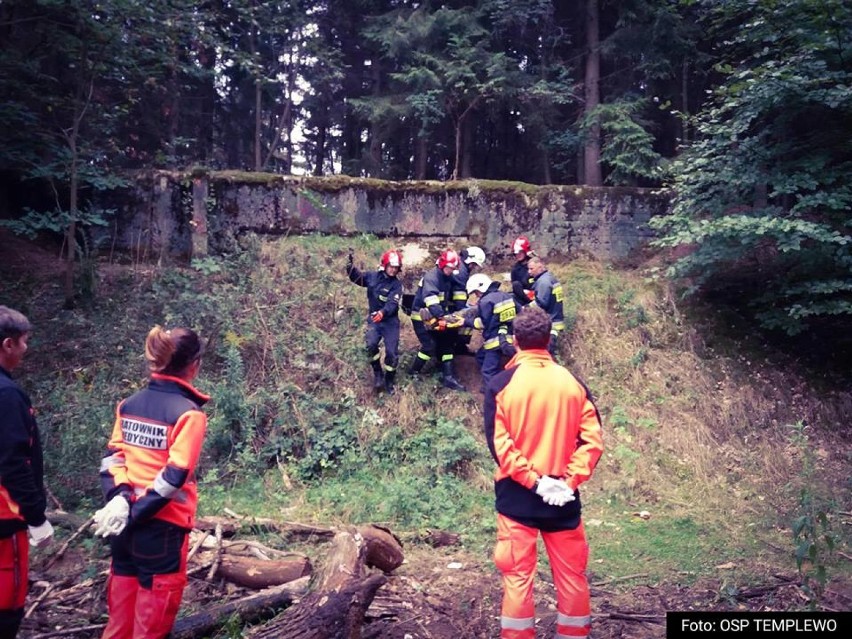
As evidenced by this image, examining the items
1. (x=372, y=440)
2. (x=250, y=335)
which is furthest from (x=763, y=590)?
(x=250, y=335)

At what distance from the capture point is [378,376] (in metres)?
8.83

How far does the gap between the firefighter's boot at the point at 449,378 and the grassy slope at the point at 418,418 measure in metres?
0.19

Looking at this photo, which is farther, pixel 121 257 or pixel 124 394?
pixel 121 257

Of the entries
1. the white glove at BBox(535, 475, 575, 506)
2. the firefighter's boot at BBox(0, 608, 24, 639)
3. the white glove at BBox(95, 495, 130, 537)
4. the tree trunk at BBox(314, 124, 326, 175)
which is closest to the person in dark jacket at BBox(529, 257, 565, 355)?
the white glove at BBox(535, 475, 575, 506)

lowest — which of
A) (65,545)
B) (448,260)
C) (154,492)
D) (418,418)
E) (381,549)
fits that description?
(65,545)

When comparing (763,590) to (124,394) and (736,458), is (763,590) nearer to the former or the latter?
(736,458)

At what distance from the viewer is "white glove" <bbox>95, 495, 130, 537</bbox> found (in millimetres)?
3035

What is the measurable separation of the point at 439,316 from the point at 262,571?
4.63 meters

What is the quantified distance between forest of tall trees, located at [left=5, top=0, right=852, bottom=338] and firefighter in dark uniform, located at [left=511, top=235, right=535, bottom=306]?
7.10 feet

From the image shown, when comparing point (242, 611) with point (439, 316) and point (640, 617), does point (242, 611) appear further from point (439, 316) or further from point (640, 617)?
point (439, 316)

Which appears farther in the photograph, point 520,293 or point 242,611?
point 520,293

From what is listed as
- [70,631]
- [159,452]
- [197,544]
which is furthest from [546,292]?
[70,631]

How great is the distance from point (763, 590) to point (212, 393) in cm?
643

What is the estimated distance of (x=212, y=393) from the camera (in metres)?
8.16
